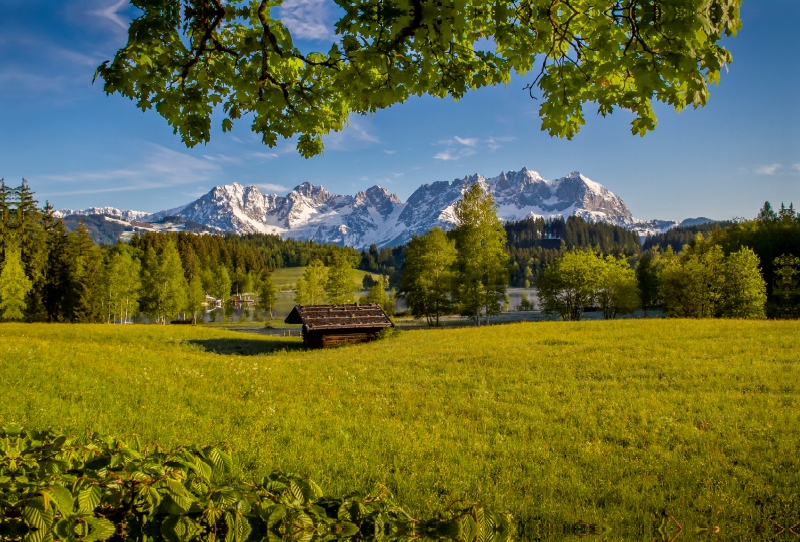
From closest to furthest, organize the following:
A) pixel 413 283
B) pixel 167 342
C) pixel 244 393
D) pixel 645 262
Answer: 1. pixel 244 393
2. pixel 167 342
3. pixel 413 283
4. pixel 645 262

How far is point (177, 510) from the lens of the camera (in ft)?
8.00

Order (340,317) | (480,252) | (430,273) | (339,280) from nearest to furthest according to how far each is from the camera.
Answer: (340,317), (480,252), (430,273), (339,280)

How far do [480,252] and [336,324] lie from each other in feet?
78.8

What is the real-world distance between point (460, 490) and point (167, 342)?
3386cm

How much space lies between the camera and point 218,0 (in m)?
5.23

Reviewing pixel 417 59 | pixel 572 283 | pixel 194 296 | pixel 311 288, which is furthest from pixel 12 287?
pixel 572 283

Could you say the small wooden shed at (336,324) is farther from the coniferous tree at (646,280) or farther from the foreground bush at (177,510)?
the coniferous tree at (646,280)

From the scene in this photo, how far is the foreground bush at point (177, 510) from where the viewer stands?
7.52ft

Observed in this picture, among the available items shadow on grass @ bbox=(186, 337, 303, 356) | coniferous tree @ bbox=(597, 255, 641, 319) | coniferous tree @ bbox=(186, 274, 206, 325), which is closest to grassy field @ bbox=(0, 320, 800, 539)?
shadow on grass @ bbox=(186, 337, 303, 356)

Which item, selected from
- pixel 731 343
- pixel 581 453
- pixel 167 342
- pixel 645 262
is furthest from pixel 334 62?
pixel 645 262

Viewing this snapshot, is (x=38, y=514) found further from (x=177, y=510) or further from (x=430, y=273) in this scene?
(x=430, y=273)

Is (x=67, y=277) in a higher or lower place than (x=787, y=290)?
higher

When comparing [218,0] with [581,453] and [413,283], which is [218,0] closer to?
[581,453]

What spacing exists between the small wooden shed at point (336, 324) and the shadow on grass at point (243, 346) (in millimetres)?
2344
